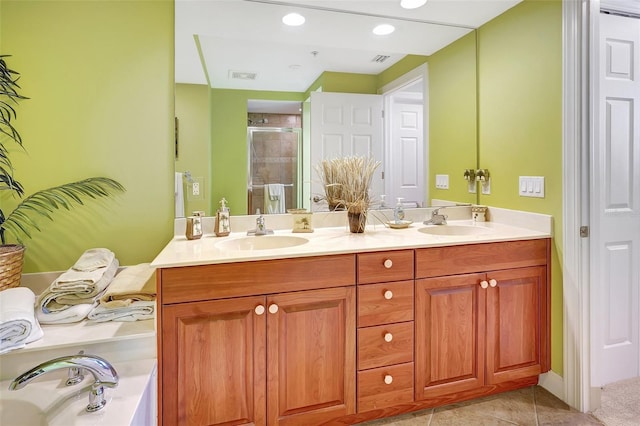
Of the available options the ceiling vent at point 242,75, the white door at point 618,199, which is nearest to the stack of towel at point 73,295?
the ceiling vent at point 242,75

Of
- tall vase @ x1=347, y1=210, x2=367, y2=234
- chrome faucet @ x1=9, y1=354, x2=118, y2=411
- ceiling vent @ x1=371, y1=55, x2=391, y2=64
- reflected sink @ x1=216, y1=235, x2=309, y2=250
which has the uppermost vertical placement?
ceiling vent @ x1=371, y1=55, x2=391, y2=64

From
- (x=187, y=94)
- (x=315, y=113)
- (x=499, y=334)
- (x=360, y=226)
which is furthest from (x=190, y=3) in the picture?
(x=499, y=334)

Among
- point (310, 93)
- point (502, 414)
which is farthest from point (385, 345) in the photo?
point (310, 93)

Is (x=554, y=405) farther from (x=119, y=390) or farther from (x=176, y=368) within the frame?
(x=119, y=390)

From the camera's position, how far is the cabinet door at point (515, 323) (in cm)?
184

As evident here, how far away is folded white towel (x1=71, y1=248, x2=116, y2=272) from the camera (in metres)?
1.65

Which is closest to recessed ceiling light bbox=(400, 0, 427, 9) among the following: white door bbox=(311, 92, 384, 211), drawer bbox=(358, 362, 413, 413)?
white door bbox=(311, 92, 384, 211)

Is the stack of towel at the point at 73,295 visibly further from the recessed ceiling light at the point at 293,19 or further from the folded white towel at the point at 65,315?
the recessed ceiling light at the point at 293,19

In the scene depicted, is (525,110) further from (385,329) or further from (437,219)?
(385,329)

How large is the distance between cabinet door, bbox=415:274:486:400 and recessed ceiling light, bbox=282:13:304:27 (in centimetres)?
157

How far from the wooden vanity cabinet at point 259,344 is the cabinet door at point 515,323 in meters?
0.76

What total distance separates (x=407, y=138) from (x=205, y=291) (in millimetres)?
1619

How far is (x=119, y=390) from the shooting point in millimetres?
1317

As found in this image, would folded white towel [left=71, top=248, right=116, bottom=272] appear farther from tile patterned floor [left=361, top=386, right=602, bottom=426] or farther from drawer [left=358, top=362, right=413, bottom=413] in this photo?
tile patterned floor [left=361, top=386, right=602, bottom=426]
